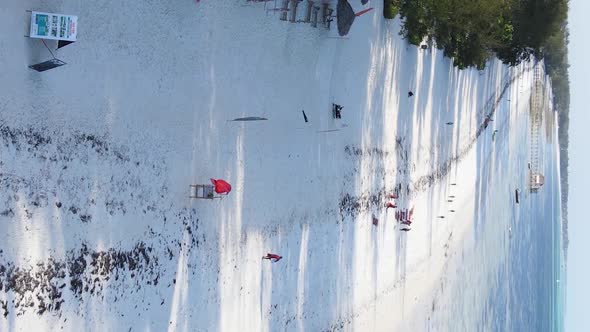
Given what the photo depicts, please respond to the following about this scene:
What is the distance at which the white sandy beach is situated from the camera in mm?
9516

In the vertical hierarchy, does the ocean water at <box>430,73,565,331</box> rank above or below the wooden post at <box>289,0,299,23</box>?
below

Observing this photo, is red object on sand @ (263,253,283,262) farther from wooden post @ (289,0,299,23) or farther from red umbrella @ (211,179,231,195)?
wooden post @ (289,0,299,23)

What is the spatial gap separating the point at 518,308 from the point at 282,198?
3468cm

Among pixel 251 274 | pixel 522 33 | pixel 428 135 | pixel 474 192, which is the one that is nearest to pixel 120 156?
pixel 251 274

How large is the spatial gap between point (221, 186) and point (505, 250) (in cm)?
3124

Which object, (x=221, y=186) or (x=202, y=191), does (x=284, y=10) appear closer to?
(x=221, y=186)

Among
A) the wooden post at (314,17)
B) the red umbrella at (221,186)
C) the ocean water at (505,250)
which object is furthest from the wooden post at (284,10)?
the ocean water at (505,250)

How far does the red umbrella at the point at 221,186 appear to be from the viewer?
41.1 ft

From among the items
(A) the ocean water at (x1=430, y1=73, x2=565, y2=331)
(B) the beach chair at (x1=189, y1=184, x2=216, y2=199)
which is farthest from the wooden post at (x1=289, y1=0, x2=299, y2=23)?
(A) the ocean water at (x1=430, y1=73, x2=565, y2=331)

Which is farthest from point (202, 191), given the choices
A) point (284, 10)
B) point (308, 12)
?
point (308, 12)

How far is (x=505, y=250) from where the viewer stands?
41.1m

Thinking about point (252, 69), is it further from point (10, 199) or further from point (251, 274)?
point (10, 199)

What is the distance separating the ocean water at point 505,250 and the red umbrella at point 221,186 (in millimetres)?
16175

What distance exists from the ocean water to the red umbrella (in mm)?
16175
